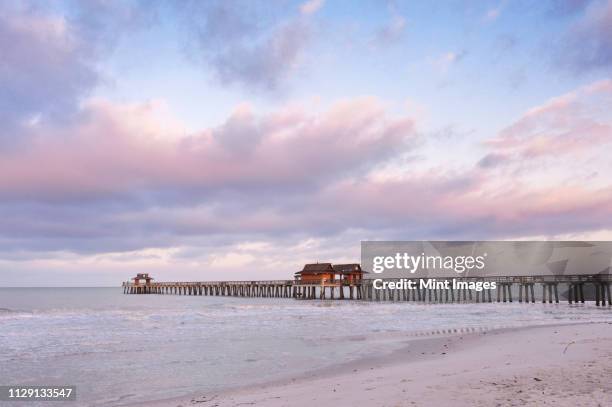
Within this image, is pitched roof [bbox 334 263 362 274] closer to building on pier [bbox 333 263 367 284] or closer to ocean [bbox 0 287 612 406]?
building on pier [bbox 333 263 367 284]

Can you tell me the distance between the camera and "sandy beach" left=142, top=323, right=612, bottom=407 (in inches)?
291

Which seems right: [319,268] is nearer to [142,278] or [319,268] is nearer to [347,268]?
[347,268]

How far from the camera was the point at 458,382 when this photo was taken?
345 inches

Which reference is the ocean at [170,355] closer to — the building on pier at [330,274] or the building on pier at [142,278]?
the building on pier at [330,274]

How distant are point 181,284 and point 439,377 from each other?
99984mm

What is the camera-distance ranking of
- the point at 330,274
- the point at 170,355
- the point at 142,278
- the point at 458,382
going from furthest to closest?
the point at 142,278, the point at 330,274, the point at 170,355, the point at 458,382

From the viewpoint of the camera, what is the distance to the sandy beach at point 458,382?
7.39 m

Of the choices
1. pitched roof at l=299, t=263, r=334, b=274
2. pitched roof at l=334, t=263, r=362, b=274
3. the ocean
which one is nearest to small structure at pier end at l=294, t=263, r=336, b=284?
pitched roof at l=299, t=263, r=334, b=274

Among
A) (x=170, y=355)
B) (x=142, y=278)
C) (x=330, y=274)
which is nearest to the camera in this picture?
(x=170, y=355)

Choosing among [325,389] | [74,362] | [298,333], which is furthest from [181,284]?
[325,389]

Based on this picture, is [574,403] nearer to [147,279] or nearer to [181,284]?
[181,284]

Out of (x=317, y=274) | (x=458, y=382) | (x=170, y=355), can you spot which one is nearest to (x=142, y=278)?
(x=317, y=274)

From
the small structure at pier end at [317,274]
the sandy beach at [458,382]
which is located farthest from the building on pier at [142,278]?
the sandy beach at [458,382]

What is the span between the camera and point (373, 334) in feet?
73.3
